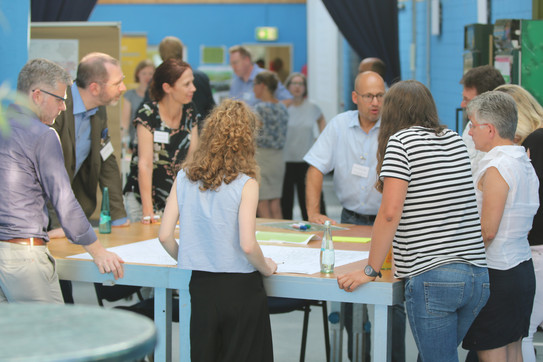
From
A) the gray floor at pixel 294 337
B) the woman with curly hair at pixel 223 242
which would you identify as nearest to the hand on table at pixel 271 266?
the woman with curly hair at pixel 223 242

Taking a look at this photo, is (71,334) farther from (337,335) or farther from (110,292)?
(110,292)

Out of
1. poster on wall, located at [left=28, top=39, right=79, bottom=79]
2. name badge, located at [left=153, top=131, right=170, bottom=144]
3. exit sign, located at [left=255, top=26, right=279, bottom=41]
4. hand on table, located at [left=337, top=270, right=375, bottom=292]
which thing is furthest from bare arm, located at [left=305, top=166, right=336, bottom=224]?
exit sign, located at [left=255, top=26, right=279, bottom=41]

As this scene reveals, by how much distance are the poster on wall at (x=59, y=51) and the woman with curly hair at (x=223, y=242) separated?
3.48m

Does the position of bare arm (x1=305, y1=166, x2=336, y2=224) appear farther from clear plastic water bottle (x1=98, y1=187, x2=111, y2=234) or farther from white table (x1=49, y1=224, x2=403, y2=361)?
clear plastic water bottle (x1=98, y1=187, x2=111, y2=234)

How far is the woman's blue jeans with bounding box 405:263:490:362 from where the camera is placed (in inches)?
91.9

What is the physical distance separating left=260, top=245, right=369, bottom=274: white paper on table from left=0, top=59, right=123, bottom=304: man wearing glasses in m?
0.73

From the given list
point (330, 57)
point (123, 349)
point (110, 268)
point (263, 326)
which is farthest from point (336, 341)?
point (330, 57)

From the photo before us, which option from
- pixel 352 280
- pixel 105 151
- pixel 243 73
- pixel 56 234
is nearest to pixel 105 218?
pixel 56 234

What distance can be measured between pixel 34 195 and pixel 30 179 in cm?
7

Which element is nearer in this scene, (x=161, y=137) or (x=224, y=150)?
(x=224, y=150)

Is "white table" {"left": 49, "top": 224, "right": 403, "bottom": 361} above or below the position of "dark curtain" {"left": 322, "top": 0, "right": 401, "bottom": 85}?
below

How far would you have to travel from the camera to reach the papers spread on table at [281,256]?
8.83ft

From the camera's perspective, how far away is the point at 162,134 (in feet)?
11.9

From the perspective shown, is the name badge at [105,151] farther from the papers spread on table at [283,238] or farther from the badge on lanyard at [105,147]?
the papers spread on table at [283,238]
